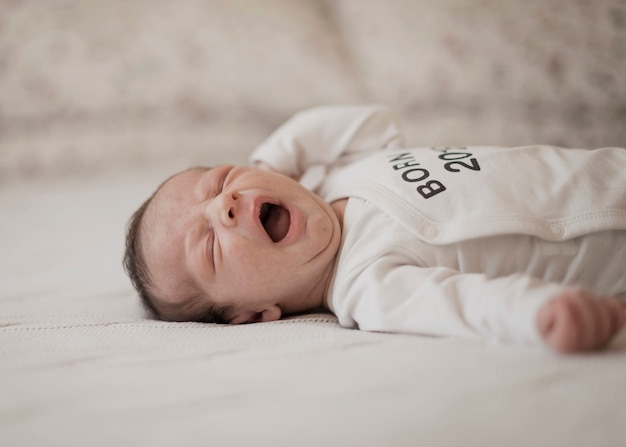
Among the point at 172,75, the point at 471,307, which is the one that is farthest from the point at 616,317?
the point at 172,75

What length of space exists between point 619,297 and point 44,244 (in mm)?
1219

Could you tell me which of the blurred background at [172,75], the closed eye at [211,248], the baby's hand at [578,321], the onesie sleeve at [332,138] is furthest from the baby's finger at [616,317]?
the blurred background at [172,75]

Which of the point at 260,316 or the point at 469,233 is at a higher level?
the point at 469,233

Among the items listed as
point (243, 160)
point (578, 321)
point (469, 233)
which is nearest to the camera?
point (578, 321)

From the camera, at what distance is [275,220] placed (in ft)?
3.44

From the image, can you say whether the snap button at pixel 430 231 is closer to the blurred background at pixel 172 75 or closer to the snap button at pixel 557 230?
the snap button at pixel 557 230

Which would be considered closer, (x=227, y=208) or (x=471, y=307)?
(x=471, y=307)

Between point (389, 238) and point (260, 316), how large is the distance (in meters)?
0.28

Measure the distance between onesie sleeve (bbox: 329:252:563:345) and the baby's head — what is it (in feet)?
0.30

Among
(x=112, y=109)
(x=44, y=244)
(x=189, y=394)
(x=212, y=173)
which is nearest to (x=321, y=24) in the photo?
(x=112, y=109)

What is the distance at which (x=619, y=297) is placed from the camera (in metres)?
0.91

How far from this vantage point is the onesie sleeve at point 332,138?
4.35 feet

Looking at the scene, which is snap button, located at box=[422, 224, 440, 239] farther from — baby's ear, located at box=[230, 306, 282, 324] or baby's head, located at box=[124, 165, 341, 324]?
baby's ear, located at box=[230, 306, 282, 324]

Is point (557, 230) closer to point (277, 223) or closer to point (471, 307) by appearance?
point (471, 307)
